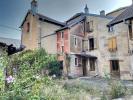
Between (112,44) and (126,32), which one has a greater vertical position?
(126,32)

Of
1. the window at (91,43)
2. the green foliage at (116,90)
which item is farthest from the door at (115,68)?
the green foliage at (116,90)

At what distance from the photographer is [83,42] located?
1347 inches

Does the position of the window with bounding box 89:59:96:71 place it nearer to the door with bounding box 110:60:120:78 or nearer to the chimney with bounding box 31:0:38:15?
the door with bounding box 110:60:120:78

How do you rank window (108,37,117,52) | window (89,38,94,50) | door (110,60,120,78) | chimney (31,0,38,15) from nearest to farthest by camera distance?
door (110,60,120,78)
window (108,37,117,52)
window (89,38,94,50)
chimney (31,0,38,15)

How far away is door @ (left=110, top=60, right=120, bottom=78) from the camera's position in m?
27.2

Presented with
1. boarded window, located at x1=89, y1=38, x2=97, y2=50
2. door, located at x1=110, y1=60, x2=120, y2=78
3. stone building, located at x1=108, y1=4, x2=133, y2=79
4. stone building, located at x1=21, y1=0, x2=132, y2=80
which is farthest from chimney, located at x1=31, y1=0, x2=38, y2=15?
door, located at x1=110, y1=60, x2=120, y2=78

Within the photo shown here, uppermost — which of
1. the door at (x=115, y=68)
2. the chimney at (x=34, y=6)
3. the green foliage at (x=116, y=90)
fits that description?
the chimney at (x=34, y=6)

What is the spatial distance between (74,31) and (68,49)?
282 centimetres

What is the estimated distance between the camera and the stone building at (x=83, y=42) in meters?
27.8

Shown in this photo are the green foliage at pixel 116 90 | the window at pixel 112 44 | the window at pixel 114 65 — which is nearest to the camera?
the green foliage at pixel 116 90

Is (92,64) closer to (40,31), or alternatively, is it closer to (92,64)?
(92,64)

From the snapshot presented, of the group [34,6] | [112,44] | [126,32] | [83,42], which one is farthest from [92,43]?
[34,6]

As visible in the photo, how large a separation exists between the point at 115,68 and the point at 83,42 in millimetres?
7961

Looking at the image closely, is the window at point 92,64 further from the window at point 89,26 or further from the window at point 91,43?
the window at point 89,26
